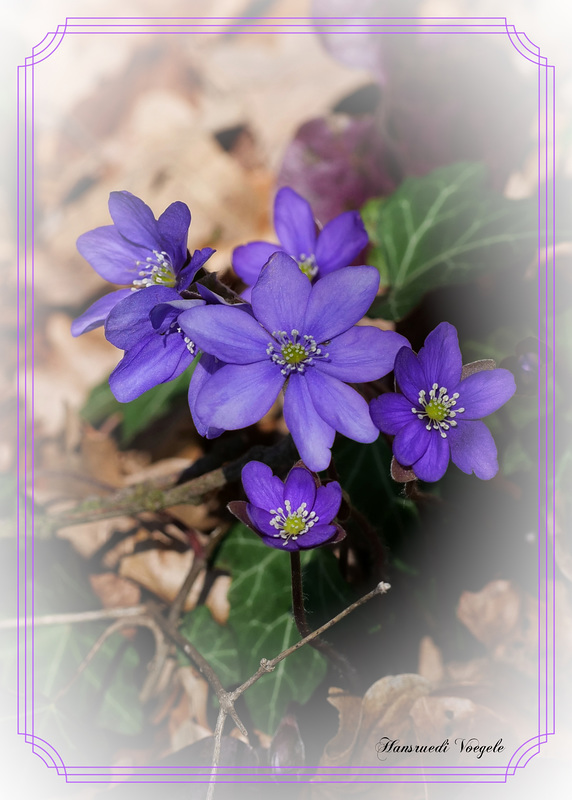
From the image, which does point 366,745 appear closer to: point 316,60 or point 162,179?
point 162,179

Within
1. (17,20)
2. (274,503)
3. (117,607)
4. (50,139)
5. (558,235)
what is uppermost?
(17,20)

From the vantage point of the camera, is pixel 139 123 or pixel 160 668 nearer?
pixel 160 668

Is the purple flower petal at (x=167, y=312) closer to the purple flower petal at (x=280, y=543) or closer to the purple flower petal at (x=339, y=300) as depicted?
the purple flower petal at (x=339, y=300)

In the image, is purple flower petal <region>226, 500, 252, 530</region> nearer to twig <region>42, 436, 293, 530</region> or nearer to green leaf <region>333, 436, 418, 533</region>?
twig <region>42, 436, 293, 530</region>

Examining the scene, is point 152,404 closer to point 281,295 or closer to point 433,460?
point 281,295

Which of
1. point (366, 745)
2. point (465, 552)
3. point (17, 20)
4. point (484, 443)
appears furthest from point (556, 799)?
point (17, 20)

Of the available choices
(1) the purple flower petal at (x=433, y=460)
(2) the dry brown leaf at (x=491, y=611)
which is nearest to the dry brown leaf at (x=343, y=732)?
(2) the dry brown leaf at (x=491, y=611)
